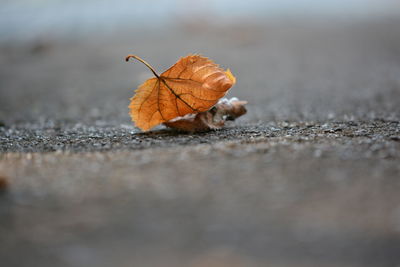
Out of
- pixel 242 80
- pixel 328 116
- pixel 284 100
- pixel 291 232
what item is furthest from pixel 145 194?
pixel 242 80

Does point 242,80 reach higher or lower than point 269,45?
lower

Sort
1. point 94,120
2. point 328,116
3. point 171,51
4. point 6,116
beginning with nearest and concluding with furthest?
point 328,116 < point 94,120 < point 6,116 < point 171,51

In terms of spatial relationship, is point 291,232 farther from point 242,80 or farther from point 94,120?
point 242,80

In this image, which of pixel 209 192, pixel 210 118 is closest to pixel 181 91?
pixel 210 118

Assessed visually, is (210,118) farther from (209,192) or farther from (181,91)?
(209,192)

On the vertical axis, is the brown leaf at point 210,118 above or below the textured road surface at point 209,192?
above

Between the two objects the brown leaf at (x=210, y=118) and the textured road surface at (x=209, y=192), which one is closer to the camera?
the textured road surface at (x=209, y=192)

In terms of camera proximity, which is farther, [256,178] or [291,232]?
[256,178]
